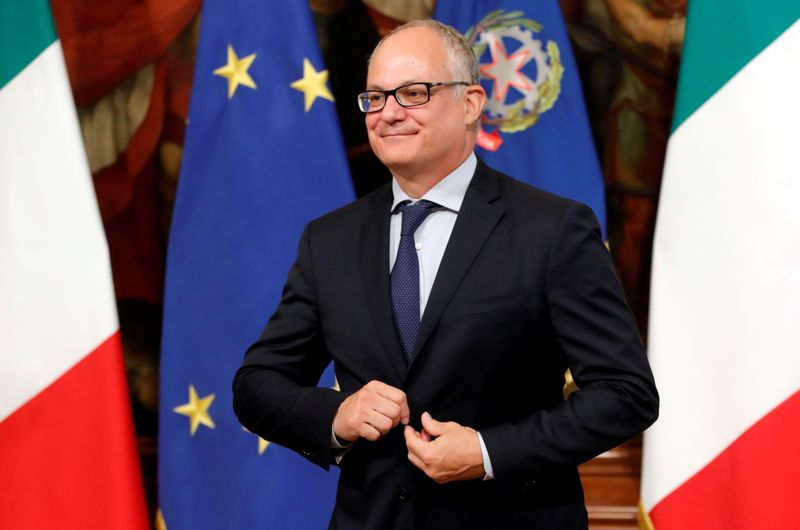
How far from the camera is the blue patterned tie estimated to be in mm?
1376

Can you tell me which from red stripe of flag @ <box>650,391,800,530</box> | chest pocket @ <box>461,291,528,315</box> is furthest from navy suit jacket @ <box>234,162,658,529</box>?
red stripe of flag @ <box>650,391,800,530</box>

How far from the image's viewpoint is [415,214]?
57.7 inches

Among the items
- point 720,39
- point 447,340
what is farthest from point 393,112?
point 720,39

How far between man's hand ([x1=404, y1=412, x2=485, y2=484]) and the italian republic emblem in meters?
1.32

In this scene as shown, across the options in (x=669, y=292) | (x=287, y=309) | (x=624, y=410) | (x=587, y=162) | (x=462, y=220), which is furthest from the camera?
(x=587, y=162)

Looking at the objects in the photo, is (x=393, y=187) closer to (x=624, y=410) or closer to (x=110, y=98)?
(x=624, y=410)

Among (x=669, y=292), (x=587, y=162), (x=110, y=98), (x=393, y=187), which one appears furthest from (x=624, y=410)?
(x=110, y=98)

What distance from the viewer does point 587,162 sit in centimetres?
239

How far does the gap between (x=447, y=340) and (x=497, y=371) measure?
0.09 meters

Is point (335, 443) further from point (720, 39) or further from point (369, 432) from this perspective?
point (720, 39)

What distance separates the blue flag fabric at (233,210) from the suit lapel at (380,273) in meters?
0.89

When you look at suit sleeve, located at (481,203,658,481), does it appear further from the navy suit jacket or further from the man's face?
the man's face

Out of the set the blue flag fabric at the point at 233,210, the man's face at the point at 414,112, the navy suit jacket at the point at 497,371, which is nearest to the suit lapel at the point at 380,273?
the navy suit jacket at the point at 497,371

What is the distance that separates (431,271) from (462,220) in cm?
10
